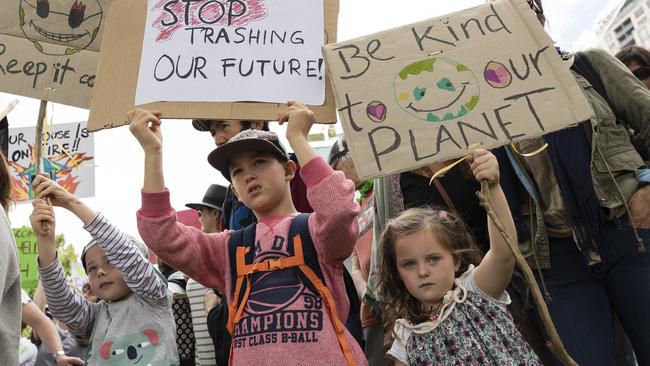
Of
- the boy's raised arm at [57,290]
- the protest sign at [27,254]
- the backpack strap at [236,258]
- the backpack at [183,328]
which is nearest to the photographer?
the backpack strap at [236,258]

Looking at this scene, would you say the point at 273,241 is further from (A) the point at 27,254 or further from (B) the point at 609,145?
(A) the point at 27,254

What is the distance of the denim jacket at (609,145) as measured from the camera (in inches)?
101

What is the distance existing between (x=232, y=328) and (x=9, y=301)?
0.76m

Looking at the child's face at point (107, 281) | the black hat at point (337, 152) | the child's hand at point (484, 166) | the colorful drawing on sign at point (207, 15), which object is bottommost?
Result: the child's face at point (107, 281)

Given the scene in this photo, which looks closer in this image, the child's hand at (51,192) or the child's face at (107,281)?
the child's hand at (51,192)

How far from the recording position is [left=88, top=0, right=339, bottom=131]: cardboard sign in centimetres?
263

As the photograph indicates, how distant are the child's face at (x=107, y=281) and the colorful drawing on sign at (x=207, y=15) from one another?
45.7 inches

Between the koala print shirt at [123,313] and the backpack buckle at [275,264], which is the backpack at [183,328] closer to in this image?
the koala print shirt at [123,313]

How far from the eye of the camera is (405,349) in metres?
2.32

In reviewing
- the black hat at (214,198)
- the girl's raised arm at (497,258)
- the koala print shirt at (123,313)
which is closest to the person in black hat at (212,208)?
the black hat at (214,198)

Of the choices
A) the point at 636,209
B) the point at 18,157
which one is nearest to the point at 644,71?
the point at 636,209

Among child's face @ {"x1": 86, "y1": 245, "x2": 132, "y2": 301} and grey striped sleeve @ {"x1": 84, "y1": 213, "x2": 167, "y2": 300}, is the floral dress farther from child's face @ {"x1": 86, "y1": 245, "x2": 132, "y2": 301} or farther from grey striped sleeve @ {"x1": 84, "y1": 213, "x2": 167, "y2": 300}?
child's face @ {"x1": 86, "y1": 245, "x2": 132, "y2": 301}

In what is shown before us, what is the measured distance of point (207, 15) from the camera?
9.39 feet

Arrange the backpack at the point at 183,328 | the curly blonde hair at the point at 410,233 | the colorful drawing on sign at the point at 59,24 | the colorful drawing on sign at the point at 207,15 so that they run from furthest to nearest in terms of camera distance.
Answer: the backpack at the point at 183,328 → the colorful drawing on sign at the point at 59,24 → the colorful drawing on sign at the point at 207,15 → the curly blonde hair at the point at 410,233
